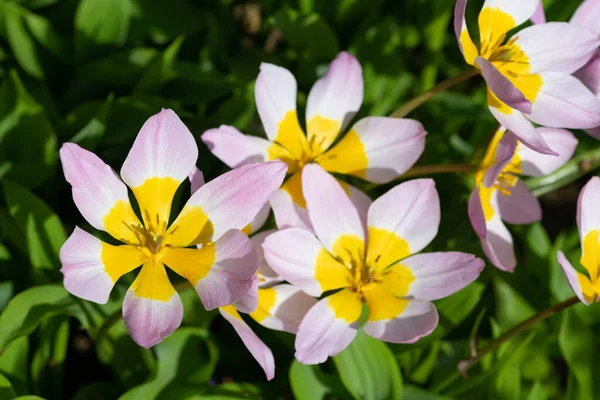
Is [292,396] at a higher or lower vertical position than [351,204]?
lower

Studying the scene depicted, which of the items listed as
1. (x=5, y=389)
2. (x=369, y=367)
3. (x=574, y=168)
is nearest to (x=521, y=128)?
(x=369, y=367)

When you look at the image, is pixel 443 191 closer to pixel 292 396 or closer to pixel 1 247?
pixel 292 396

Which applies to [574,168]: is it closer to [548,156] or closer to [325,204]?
[548,156]

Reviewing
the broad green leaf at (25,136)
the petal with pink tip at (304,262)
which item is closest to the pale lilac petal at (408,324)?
the petal with pink tip at (304,262)

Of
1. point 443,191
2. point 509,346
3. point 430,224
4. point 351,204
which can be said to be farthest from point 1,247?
point 509,346

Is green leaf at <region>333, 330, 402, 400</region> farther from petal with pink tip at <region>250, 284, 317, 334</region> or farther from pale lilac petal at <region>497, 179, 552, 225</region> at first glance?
pale lilac petal at <region>497, 179, 552, 225</region>

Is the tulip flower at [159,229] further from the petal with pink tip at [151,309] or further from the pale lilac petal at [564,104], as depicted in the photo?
the pale lilac petal at [564,104]

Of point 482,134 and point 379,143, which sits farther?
point 482,134
